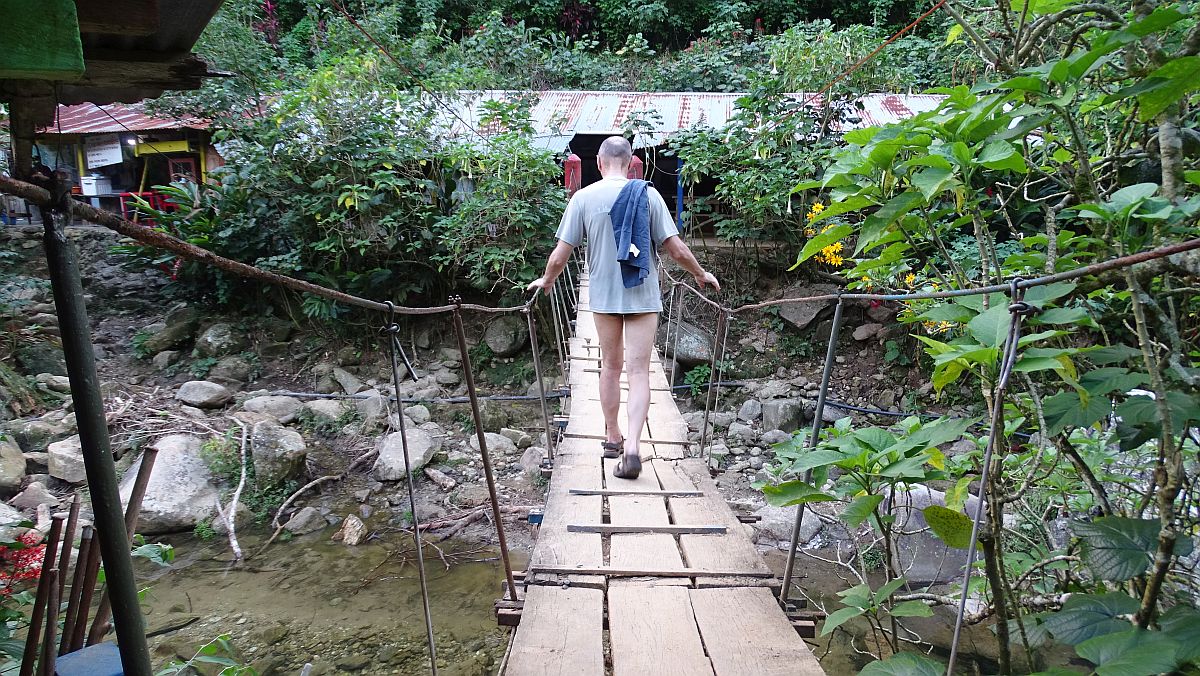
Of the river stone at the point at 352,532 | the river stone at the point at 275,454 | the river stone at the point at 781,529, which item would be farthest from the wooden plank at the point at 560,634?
the river stone at the point at 275,454

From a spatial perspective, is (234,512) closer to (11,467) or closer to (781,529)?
(11,467)

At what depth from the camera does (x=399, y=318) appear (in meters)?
6.20

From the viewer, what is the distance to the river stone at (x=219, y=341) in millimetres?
6078

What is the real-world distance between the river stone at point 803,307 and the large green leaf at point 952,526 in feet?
16.3

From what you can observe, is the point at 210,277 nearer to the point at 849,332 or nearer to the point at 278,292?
the point at 278,292

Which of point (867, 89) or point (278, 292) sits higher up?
point (867, 89)

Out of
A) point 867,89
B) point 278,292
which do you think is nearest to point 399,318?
point 278,292

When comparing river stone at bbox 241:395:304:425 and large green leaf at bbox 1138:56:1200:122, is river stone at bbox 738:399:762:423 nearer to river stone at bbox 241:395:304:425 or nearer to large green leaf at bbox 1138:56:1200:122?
river stone at bbox 241:395:304:425

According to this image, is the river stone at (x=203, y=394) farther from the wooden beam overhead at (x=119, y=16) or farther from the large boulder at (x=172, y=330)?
the wooden beam overhead at (x=119, y=16)

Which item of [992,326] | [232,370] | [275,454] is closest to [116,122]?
[232,370]

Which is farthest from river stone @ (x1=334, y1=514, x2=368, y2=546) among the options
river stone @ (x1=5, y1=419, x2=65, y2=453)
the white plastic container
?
the white plastic container

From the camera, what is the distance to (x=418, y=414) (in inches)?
212

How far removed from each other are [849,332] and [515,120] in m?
3.29

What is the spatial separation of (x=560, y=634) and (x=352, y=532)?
3.12m
